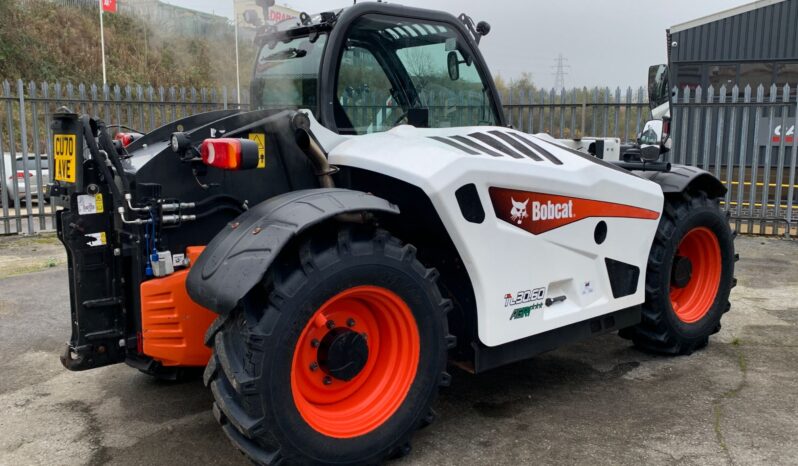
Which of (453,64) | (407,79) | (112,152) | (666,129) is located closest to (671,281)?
(666,129)

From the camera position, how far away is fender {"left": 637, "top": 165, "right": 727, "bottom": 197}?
4.47 meters

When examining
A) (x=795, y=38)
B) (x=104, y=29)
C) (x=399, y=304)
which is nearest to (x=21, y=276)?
(x=104, y=29)

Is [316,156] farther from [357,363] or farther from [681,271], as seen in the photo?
[681,271]

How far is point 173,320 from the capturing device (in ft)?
10.00

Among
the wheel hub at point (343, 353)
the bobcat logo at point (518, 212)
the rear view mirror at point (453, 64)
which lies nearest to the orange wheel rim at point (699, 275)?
the bobcat logo at point (518, 212)

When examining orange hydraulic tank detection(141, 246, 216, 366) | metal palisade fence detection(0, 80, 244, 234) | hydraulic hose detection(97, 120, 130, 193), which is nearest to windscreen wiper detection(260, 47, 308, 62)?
hydraulic hose detection(97, 120, 130, 193)

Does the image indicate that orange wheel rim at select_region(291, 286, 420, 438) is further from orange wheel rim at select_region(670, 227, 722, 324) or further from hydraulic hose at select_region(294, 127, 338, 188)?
orange wheel rim at select_region(670, 227, 722, 324)

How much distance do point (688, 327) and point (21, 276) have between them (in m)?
6.42

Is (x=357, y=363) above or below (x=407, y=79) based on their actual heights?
below

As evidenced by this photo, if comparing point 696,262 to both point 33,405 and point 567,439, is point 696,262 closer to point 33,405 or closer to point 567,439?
point 567,439

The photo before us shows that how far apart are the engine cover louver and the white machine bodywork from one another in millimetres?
48

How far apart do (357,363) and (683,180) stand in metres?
2.73

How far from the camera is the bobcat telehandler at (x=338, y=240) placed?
9.06 feet

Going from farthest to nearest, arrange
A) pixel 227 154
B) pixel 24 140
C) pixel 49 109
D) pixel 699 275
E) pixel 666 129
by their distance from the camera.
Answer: pixel 49 109 → pixel 24 140 → pixel 699 275 → pixel 666 129 → pixel 227 154
